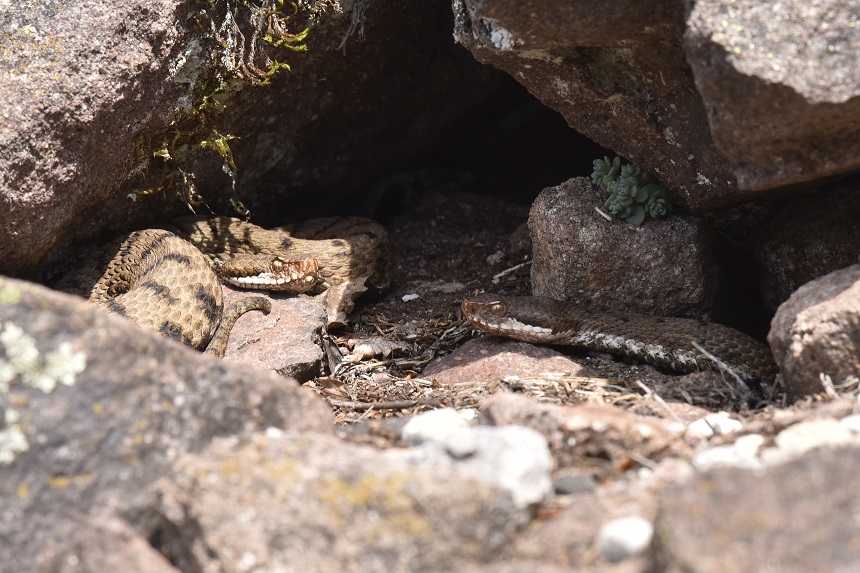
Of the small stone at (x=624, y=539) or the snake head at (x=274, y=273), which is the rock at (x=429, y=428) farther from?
the snake head at (x=274, y=273)

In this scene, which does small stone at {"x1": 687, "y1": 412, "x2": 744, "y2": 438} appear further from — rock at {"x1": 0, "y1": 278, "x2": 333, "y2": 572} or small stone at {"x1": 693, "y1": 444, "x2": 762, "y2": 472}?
rock at {"x1": 0, "y1": 278, "x2": 333, "y2": 572}

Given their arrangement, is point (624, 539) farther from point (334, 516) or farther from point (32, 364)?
point (32, 364)

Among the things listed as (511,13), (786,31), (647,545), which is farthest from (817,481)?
(511,13)

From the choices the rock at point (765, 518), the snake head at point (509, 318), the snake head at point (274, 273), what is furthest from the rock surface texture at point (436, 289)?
the snake head at point (274, 273)

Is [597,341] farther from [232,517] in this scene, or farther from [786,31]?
[232,517]

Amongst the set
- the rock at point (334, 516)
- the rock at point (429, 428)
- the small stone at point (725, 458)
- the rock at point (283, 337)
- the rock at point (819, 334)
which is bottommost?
the rock at point (283, 337)
